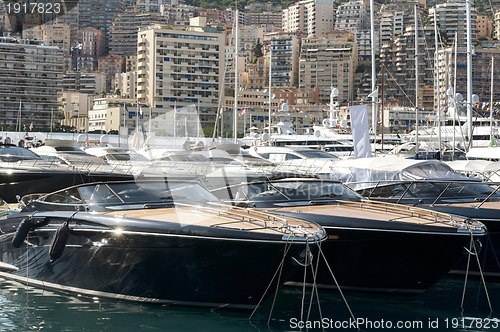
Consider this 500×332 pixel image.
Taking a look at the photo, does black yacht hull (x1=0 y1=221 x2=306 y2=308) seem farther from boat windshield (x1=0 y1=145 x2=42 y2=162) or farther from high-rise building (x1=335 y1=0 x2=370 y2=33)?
high-rise building (x1=335 y1=0 x2=370 y2=33)

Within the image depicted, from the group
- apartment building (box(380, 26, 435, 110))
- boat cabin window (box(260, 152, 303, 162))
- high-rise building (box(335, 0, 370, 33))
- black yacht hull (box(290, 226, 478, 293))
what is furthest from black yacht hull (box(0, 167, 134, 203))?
high-rise building (box(335, 0, 370, 33))

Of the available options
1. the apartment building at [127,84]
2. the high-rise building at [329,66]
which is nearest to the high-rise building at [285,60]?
the high-rise building at [329,66]

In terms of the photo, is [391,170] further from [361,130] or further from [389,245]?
[389,245]

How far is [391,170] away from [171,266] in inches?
322

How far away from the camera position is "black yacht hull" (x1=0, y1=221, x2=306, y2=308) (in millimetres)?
8461

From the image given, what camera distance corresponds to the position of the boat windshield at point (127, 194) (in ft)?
32.8

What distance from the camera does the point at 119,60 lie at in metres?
176

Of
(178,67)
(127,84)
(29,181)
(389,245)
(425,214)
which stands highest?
(178,67)

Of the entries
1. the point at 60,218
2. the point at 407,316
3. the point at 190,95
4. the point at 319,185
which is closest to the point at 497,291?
the point at 407,316

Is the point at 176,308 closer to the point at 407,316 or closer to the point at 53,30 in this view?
the point at 407,316

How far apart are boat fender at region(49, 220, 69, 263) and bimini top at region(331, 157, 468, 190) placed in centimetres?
744

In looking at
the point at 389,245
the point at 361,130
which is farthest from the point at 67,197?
the point at 361,130

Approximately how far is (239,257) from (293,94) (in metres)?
130

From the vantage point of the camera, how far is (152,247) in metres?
8.69
